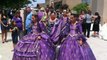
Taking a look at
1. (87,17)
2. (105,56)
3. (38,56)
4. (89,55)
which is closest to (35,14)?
(38,56)

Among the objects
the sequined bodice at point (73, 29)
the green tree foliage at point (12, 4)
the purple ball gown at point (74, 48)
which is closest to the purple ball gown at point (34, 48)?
the purple ball gown at point (74, 48)

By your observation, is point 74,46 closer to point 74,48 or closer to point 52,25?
point 74,48

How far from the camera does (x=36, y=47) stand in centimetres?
902

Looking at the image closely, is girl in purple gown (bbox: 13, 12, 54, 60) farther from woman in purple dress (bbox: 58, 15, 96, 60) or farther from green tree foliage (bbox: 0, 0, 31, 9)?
green tree foliage (bbox: 0, 0, 31, 9)

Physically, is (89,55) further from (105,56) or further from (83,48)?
(105,56)

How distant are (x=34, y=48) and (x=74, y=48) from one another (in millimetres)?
1073

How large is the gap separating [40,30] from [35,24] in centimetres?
22

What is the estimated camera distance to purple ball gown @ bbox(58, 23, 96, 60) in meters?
9.32

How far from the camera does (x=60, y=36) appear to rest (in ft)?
33.1

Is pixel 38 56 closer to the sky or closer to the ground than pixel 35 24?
closer to the ground

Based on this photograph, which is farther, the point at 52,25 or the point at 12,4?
the point at 12,4

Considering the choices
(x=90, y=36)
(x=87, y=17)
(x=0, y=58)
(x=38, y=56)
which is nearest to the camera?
(x=38, y=56)

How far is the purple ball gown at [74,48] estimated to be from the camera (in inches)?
367

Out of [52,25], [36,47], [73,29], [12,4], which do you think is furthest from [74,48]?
[12,4]
